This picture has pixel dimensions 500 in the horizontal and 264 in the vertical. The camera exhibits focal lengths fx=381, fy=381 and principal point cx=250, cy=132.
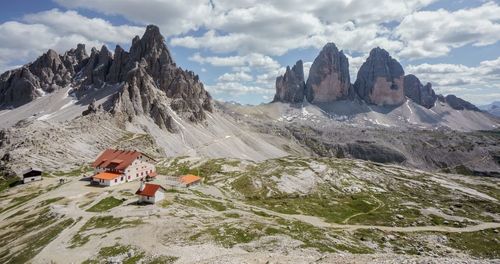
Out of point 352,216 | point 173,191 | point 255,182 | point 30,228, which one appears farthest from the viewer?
point 255,182

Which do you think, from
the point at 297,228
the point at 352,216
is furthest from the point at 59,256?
the point at 352,216

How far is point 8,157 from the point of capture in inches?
6294

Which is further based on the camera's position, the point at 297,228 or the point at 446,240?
the point at 446,240

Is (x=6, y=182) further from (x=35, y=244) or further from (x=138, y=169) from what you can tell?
(x=35, y=244)

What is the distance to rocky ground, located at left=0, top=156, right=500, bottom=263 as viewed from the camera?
6712 cm

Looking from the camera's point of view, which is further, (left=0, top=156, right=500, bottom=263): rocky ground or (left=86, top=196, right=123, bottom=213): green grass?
(left=86, top=196, right=123, bottom=213): green grass

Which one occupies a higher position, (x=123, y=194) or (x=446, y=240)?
(x=123, y=194)

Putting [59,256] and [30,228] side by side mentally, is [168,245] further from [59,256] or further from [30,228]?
[30,228]

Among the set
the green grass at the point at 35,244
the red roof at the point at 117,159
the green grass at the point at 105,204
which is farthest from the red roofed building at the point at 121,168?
the green grass at the point at 35,244

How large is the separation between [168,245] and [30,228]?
42873 mm

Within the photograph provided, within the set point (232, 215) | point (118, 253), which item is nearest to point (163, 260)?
point (118, 253)

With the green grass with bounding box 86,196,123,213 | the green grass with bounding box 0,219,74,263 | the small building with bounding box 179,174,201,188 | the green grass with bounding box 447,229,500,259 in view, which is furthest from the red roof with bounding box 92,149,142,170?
the green grass with bounding box 447,229,500,259

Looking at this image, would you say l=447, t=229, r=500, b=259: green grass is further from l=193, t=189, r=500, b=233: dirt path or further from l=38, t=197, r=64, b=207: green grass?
l=38, t=197, r=64, b=207: green grass

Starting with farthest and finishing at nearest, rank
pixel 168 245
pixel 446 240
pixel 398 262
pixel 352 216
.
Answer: pixel 352 216 → pixel 446 240 → pixel 168 245 → pixel 398 262
